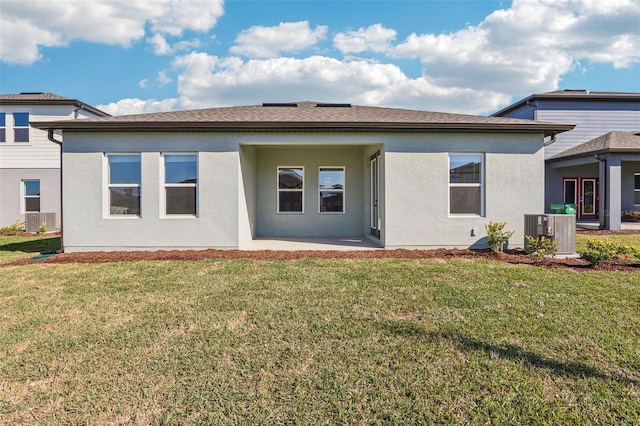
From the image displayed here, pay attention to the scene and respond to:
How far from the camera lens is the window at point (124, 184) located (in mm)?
8648

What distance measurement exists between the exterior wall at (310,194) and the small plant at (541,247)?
16.6ft

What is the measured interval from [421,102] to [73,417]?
2938 cm

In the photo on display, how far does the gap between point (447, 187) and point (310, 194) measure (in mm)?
4474

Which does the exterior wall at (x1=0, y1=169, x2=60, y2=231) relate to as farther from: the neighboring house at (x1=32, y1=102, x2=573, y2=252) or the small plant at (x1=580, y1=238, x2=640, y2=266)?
the small plant at (x1=580, y1=238, x2=640, y2=266)

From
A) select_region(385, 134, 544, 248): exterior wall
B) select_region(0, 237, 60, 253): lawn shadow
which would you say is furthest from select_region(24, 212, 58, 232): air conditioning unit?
select_region(385, 134, 544, 248): exterior wall

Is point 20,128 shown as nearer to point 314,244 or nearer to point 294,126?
point 294,126

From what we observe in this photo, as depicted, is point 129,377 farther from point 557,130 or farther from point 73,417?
point 557,130

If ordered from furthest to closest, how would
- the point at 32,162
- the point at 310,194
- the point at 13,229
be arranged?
the point at 32,162, the point at 13,229, the point at 310,194

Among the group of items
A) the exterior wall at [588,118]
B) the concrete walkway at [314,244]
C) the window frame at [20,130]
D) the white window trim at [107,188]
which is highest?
the exterior wall at [588,118]

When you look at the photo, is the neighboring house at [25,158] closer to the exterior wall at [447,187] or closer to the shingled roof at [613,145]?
the exterior wall at [447,187]

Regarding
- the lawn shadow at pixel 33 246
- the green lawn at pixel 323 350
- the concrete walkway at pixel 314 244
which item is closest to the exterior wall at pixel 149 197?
the concrete walkway at pixel 314 244

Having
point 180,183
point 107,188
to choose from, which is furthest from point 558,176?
point 107,188

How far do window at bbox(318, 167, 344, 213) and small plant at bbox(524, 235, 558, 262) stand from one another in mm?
5600

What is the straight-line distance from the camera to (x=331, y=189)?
11.4 metres
